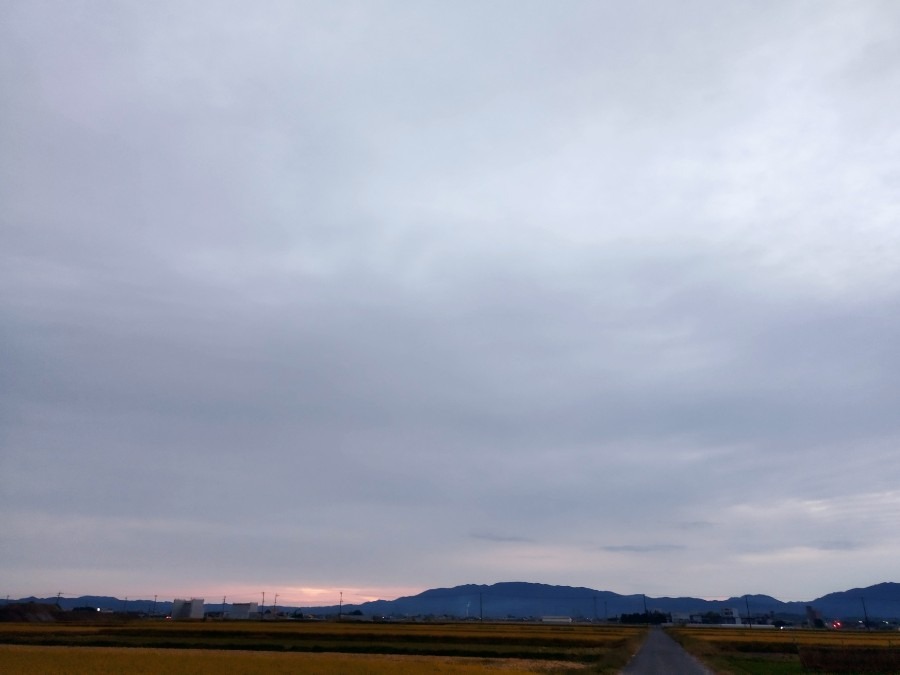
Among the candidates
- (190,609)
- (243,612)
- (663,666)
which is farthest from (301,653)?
(243,612)

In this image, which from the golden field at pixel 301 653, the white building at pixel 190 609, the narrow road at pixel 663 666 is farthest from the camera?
the white building at pixel 190 609

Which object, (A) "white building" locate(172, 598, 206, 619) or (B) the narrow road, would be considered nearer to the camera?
(B) the narrow road

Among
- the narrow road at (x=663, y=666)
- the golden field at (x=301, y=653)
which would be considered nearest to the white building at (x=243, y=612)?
the golden field at (x=301, y=653)

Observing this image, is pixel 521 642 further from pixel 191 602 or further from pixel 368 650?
pixel 191 602

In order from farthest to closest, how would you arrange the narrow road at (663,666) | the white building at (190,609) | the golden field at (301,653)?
the white building at (190,609), the narrow road at (663,666), the golden field at (301,653)

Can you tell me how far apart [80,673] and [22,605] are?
118938 millimetres

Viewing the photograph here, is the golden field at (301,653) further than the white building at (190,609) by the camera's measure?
No

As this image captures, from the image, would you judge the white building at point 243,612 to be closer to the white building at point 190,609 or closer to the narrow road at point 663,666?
the white building at point 190,609

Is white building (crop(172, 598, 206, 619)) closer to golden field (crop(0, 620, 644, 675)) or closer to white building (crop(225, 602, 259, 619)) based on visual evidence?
white building (crop(225, 602, 259, 619))

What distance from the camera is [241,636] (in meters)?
71.6

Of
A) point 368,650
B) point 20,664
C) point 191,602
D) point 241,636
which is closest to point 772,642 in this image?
point 368,650

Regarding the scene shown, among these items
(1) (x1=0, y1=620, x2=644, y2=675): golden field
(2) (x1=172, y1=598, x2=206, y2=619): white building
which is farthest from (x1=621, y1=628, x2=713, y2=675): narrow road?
(2) (x1=172, y1=598, x2=206, y2=619): white building

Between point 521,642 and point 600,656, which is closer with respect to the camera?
point 600,656

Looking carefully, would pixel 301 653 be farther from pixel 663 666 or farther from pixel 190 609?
pixel 190 609
